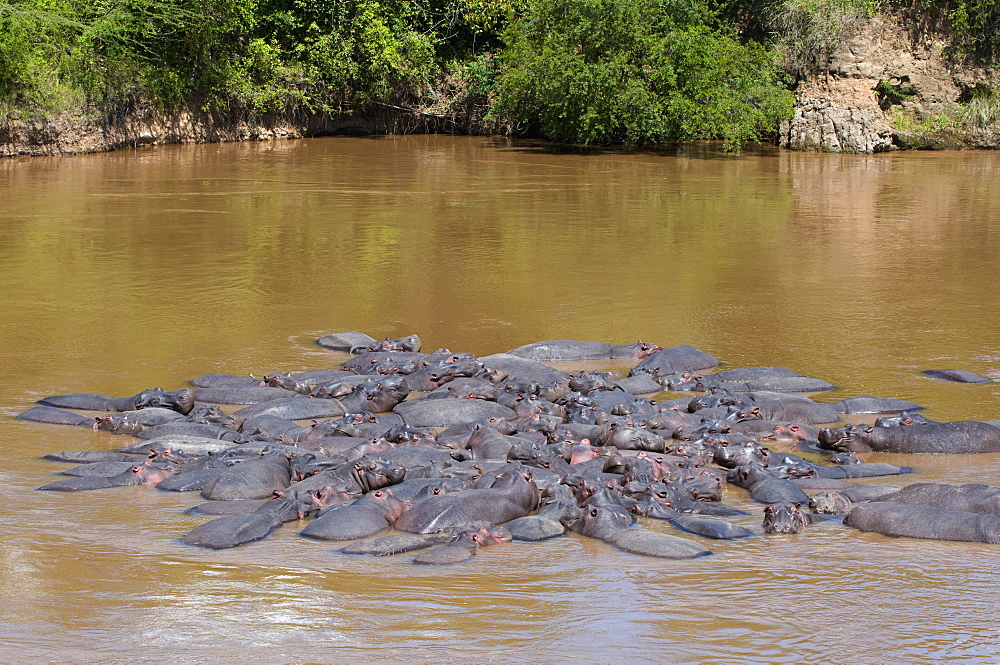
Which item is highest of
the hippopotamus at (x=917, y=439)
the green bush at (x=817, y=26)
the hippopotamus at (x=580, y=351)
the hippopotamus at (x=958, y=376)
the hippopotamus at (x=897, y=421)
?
the green bush at (x=817, y=26)

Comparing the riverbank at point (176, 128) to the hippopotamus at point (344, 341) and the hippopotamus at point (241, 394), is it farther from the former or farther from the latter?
the hippopotamus at point (241, 394)

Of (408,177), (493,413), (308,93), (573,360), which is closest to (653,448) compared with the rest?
(493,413)

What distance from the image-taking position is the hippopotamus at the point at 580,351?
1047 centimetres

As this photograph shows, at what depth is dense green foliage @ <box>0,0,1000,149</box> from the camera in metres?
27.4

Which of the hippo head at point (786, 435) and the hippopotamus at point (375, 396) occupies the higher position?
the hippopotamus at point (375, 396)

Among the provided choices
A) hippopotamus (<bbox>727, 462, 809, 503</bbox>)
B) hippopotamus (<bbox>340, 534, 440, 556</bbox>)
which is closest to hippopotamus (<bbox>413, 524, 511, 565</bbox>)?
→ hippopotamus (<bbox>340, 534, 440, 556</bbox>)

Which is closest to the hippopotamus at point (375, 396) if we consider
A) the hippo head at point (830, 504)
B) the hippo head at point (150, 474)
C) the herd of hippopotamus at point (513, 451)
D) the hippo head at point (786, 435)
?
the herd of hippopotamus at point (513, 451)

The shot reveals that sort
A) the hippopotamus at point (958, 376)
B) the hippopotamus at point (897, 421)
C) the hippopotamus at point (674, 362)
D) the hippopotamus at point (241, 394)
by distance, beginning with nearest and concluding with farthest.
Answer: the hippopotamus at point (897, 421), the hippopotamus at point (241, 394), the hippopotamus at point (958, 376), the hippopotamus at point (674, 362)

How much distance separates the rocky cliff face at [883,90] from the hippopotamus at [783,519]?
24934 mm

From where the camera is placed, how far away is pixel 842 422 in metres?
8.71

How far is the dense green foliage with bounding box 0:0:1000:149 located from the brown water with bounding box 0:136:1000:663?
5.50 ft

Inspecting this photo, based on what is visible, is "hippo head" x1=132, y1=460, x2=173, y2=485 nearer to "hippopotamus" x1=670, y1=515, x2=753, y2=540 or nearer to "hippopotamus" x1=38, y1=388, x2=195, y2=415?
"hippopotamus" x1=38, y1=388, x2=195, y2=415

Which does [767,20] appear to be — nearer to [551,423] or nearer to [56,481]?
[551,423]

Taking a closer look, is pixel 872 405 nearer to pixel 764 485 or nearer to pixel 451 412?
pixel 764 485
